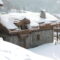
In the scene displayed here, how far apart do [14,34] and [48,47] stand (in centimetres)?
489

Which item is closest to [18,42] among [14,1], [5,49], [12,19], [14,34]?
[14,34]

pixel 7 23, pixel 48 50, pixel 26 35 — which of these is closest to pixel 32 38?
pixel 26 35

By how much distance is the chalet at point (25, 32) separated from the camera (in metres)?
22.8

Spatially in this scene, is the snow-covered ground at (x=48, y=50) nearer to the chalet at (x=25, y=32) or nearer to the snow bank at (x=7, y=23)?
the chalet at (x=25, y=32)

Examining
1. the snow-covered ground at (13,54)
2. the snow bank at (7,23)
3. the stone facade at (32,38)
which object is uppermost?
the snow-covered ground at (13,54)

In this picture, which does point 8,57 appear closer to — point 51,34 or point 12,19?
point 12,19

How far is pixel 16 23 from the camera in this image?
923 inches

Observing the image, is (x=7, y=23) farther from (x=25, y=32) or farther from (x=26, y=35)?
(x=26, y=35)

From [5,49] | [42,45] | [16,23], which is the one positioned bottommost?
[42,45]

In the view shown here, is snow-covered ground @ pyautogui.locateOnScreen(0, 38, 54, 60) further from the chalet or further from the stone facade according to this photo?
the stone facade

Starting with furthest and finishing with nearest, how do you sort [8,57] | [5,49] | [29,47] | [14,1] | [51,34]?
[14,1]
[51,34]
[29,47]
[5,49]
[8,57]

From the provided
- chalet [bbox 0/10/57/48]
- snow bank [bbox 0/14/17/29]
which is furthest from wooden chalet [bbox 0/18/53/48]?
snow bank [bbox 0/14/17/29]

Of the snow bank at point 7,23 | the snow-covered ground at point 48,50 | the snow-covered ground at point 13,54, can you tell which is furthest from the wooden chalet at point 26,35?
the snow-covered ground at point 13,54

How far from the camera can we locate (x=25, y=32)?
2367 centimetres
